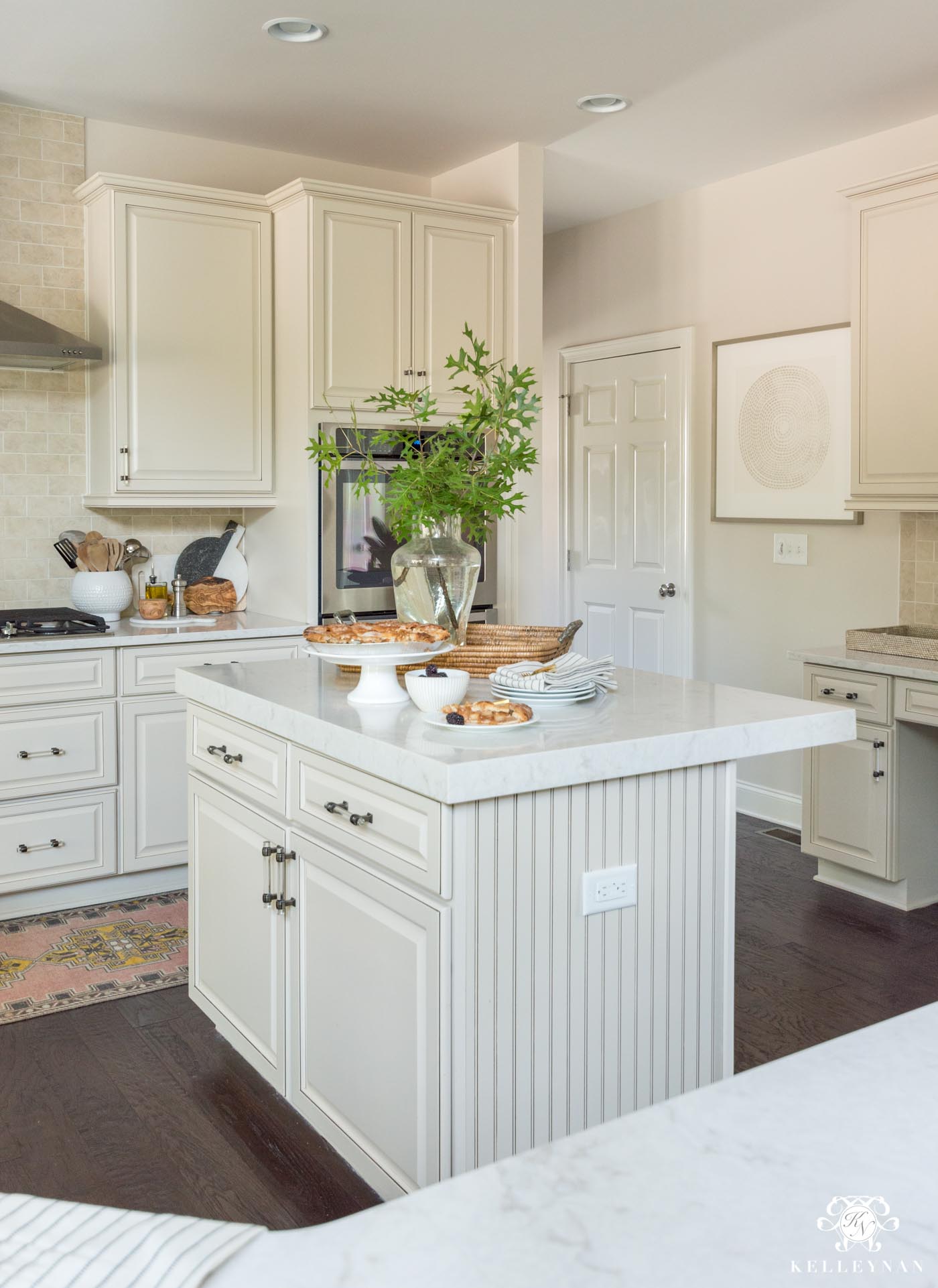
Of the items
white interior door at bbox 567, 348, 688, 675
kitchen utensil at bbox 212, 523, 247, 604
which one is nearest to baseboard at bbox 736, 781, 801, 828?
white interior door at bbox 567, 348, 688, 675

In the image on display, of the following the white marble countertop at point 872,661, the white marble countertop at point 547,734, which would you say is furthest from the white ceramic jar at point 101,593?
the white marble countertop at point 872,661

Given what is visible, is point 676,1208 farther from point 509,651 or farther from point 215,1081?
point 215,1081

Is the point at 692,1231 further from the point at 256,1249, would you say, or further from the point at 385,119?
the point at 385,119

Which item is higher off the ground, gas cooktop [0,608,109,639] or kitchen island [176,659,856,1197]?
gas cooktop [0,608,109,639]

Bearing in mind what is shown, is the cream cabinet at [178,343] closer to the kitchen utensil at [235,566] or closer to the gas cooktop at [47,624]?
the kitchen utensil at [235,566]

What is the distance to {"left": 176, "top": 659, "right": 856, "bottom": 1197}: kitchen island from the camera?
1785 mm

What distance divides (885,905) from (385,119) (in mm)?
3293

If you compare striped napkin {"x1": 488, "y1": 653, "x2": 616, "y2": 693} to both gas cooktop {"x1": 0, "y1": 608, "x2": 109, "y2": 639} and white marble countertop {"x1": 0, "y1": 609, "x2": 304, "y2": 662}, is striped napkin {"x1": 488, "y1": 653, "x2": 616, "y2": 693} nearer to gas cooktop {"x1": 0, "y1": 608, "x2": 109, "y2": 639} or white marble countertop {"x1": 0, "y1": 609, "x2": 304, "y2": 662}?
white marble countertop {"x1": 0, "y1": 609, "x2": 304, "y2": 662}

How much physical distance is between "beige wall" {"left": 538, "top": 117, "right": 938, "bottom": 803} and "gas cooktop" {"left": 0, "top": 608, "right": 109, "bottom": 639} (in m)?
1.72

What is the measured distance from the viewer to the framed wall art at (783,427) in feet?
14.6

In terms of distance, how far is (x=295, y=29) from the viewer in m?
3.34

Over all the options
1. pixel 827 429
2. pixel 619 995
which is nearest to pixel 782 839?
pixel 827 429

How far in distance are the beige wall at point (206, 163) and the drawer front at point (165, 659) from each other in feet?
5.78

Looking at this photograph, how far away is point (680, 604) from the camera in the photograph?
5.25 m
